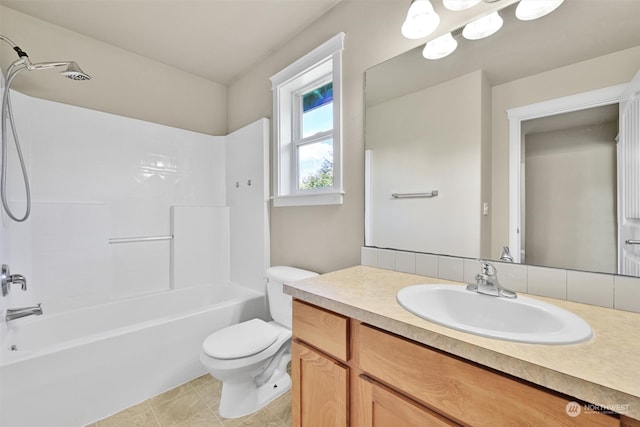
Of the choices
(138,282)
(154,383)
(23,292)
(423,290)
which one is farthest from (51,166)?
(423,290)

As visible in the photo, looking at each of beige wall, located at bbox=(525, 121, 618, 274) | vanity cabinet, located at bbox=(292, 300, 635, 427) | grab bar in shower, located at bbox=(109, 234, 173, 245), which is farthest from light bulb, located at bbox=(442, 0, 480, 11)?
grab bar in shower, located at bbox=(109, 234, 173, 245)

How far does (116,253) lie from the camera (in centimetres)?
216

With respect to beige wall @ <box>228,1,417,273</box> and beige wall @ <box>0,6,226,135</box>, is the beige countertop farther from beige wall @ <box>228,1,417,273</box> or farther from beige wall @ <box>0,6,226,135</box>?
beige wall @ <box>0,6,226,135</box>

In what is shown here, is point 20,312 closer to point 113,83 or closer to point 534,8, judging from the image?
point 113,83

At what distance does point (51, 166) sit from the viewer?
1.92m

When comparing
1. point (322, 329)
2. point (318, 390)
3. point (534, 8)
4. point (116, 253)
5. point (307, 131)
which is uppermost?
point (534, 8)

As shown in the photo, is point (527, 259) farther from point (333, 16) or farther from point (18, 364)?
point (18, 364)

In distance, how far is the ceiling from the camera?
174cm

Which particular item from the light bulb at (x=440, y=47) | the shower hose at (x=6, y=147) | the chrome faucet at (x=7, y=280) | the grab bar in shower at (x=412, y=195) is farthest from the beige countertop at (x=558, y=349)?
the shower hose at (x=6, y=147)

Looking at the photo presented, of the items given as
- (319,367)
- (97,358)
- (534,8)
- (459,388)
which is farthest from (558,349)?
(97,358)

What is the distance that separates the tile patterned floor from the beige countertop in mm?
1019

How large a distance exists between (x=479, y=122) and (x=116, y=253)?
2652 millimetres

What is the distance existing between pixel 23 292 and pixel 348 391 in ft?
7.38

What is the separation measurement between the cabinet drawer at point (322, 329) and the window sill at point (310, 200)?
2.59 ft
